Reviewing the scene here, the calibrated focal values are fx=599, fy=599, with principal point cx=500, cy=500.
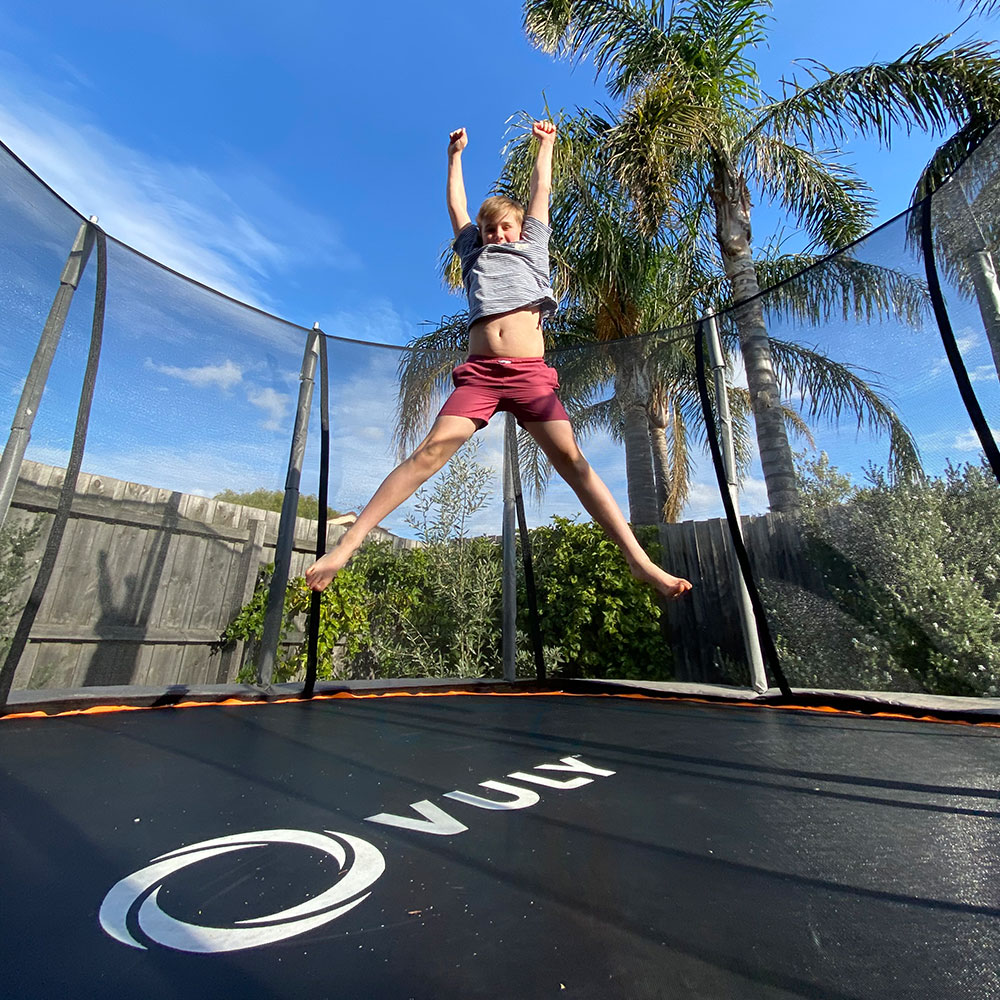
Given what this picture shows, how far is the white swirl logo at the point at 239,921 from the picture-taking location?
49cm

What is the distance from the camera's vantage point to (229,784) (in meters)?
0.94

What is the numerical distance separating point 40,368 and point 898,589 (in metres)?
2.44

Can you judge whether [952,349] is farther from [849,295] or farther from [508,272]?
[508,272]

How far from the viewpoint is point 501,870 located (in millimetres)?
640

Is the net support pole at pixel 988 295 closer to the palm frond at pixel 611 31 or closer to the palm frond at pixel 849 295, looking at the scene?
the palm frond at pixel 849 295

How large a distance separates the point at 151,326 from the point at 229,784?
1539mm

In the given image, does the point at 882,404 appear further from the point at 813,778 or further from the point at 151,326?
the point at 151,326

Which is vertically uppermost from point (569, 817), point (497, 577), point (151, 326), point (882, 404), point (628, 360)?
point (628, 360)

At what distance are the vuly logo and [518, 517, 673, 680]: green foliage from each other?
6.71 feet

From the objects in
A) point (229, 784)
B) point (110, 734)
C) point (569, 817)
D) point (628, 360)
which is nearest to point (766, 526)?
point (628, 360)

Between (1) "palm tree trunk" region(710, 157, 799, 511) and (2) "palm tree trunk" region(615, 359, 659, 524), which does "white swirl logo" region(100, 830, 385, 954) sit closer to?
(1) "palm tree trunk" region(710, 157, 799, 511)

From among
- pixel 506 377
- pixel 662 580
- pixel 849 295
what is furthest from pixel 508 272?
pixel 849 295

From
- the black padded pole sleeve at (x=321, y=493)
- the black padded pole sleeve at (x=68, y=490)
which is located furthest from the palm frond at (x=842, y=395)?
the black padded pole sleeve at (x=68, y=490)

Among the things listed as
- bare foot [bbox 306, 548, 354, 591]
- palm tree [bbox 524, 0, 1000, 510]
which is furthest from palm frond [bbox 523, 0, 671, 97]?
bare foot [bbox 306, 548, 354, 591]
